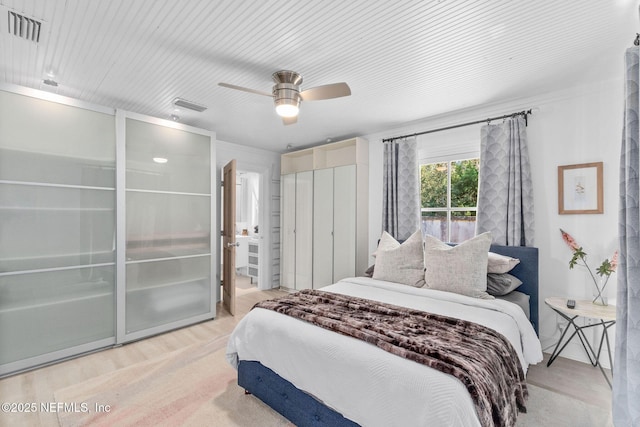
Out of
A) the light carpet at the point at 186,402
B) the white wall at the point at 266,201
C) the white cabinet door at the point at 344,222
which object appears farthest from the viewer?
the white wall at the point at 266,201

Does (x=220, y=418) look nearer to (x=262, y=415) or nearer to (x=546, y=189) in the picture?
(x=262, y=415)

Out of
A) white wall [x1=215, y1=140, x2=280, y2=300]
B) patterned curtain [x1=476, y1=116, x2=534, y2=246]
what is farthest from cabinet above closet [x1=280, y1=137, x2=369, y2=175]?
patterned curtain [x1=476, y1=116, x2=534, y2=246]

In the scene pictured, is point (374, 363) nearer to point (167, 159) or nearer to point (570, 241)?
point (570, 241)

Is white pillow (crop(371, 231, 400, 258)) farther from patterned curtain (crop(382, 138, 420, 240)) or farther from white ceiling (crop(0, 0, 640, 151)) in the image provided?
white ceiling (crop(0, 0, 640, 151))

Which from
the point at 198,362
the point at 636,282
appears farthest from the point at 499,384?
the point at 198,362

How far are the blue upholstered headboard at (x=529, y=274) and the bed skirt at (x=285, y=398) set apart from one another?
87.8 inches

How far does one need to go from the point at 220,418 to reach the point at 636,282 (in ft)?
7.72

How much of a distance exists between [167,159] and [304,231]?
89.8 inches

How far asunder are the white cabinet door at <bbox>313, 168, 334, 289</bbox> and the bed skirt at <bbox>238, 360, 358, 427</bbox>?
92.6 inches

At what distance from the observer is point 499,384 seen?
1487 mm

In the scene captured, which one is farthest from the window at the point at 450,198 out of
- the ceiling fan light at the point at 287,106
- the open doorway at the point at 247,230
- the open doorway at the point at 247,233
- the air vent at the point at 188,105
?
the open doorway at the point at 247,230

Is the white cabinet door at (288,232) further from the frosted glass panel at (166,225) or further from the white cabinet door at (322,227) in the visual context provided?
the frosted glass panel at (166,225)

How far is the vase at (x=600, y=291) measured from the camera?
2.50 metres

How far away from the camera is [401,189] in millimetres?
3848
